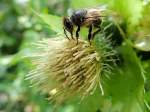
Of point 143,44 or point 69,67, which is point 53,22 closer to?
point 69,67

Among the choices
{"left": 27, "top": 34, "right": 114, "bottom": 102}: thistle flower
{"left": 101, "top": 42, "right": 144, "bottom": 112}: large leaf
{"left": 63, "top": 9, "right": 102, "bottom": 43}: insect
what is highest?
{"left": 63, "top": 9, "right": 102, "bottom": 43}: insect

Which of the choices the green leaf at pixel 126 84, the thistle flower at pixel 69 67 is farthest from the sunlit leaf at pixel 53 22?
the green leaf at pixel 126 84

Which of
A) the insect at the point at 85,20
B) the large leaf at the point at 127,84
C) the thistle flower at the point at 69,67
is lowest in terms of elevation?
the large leaf at the point at 127,84

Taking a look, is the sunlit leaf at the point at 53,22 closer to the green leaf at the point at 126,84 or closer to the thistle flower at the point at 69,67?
the thistle flower at the point at 69,67

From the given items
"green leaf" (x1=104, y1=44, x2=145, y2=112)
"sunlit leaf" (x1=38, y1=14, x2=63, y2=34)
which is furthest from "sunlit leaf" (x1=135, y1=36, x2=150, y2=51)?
"sunlit leaf" (x1=38, y1=14, x2=63, y2=34)

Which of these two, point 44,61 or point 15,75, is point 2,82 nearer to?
point 15,75

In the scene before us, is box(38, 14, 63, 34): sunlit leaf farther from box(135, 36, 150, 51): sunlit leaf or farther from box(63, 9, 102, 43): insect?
box(135, 36, 150, 51): sunlit leaf

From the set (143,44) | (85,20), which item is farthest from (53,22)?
(143,44)
